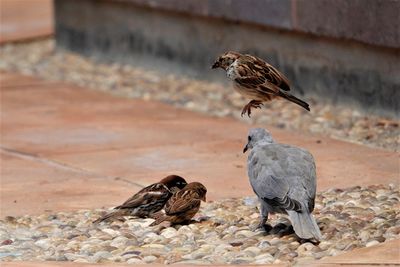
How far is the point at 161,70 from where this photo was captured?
46.6 ft

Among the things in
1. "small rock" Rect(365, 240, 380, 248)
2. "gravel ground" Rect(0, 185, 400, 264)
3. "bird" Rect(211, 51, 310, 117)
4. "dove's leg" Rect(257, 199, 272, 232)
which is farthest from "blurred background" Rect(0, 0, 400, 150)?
"small rock" Rect(365, 240, 380, 248)

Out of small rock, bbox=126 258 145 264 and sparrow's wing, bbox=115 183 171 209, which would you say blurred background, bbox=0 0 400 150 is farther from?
small rock, bbox=126 258 145 264

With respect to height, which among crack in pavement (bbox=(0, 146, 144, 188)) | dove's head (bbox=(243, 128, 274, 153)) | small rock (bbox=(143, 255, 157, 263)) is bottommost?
crack in pavement (bbox=(0, 146, 144, 188))

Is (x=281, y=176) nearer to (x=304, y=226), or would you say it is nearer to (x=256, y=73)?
(x=304, y=226)

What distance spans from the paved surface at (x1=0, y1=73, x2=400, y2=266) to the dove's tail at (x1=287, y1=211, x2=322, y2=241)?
32 centimetres

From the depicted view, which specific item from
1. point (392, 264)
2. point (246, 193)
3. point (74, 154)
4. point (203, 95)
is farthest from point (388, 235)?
point (203, 95)

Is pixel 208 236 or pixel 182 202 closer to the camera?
pixel 208 236

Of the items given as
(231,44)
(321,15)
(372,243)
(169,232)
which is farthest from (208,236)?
(231,44)

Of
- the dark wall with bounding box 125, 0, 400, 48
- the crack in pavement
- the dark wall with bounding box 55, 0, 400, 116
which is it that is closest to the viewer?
the crack in pavement

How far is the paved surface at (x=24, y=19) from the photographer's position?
53.9 feet

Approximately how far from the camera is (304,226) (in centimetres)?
714

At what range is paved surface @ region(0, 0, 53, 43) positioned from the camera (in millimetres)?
16422

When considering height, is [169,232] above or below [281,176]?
below

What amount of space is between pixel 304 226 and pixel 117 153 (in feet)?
11.8
